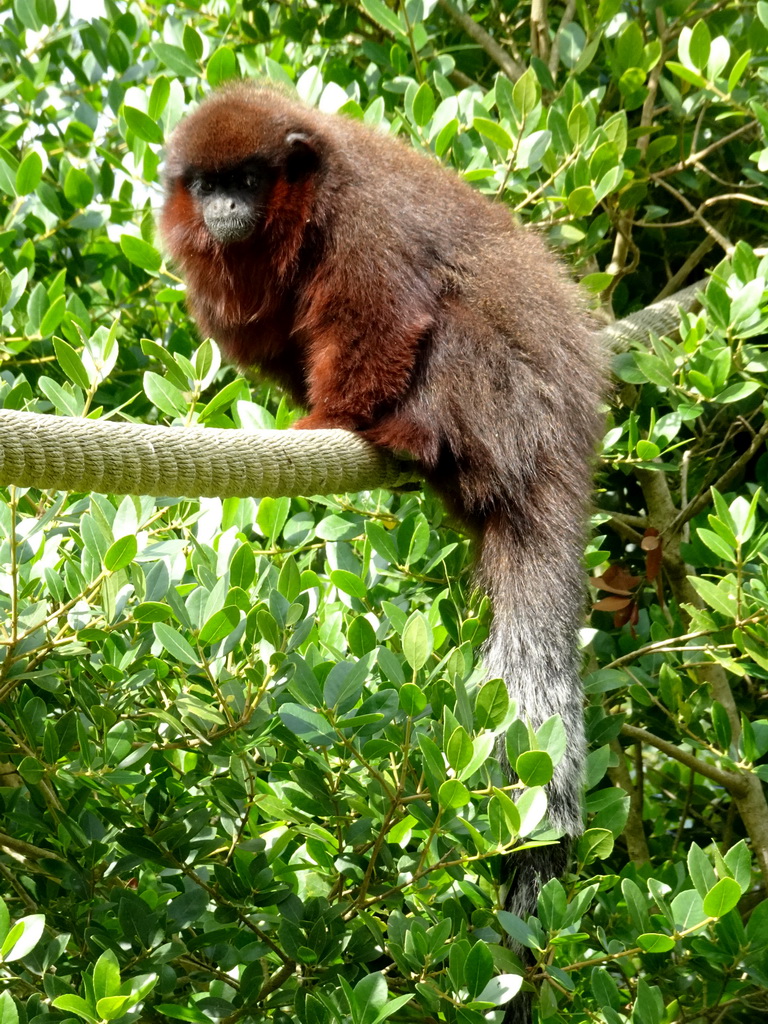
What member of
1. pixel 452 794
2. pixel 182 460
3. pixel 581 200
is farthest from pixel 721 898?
pixel 581 200

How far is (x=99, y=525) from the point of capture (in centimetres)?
171

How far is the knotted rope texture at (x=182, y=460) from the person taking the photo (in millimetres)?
1543

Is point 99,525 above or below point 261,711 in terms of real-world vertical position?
above

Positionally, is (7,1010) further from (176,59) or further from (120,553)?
(176,59)

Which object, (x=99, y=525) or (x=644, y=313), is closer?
(x=99, y=525)

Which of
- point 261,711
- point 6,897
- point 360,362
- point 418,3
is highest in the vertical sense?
point 418,3

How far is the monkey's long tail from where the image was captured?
6.80 ft

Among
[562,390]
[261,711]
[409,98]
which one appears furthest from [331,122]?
[261,711]

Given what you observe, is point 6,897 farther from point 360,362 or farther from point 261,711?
point 360,362

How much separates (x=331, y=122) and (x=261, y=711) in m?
1.44

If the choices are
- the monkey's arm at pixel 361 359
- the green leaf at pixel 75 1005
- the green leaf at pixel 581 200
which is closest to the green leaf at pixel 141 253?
the monkey's arm at pixel 361 359

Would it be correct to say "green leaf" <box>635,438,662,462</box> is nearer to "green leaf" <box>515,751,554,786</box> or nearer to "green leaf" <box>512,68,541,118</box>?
"green leaf" <box>512,68,541,118</box>

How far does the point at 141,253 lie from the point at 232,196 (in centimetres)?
31

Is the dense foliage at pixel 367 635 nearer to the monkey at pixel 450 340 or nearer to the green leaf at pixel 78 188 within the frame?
the green leaf at pixel 78 188
